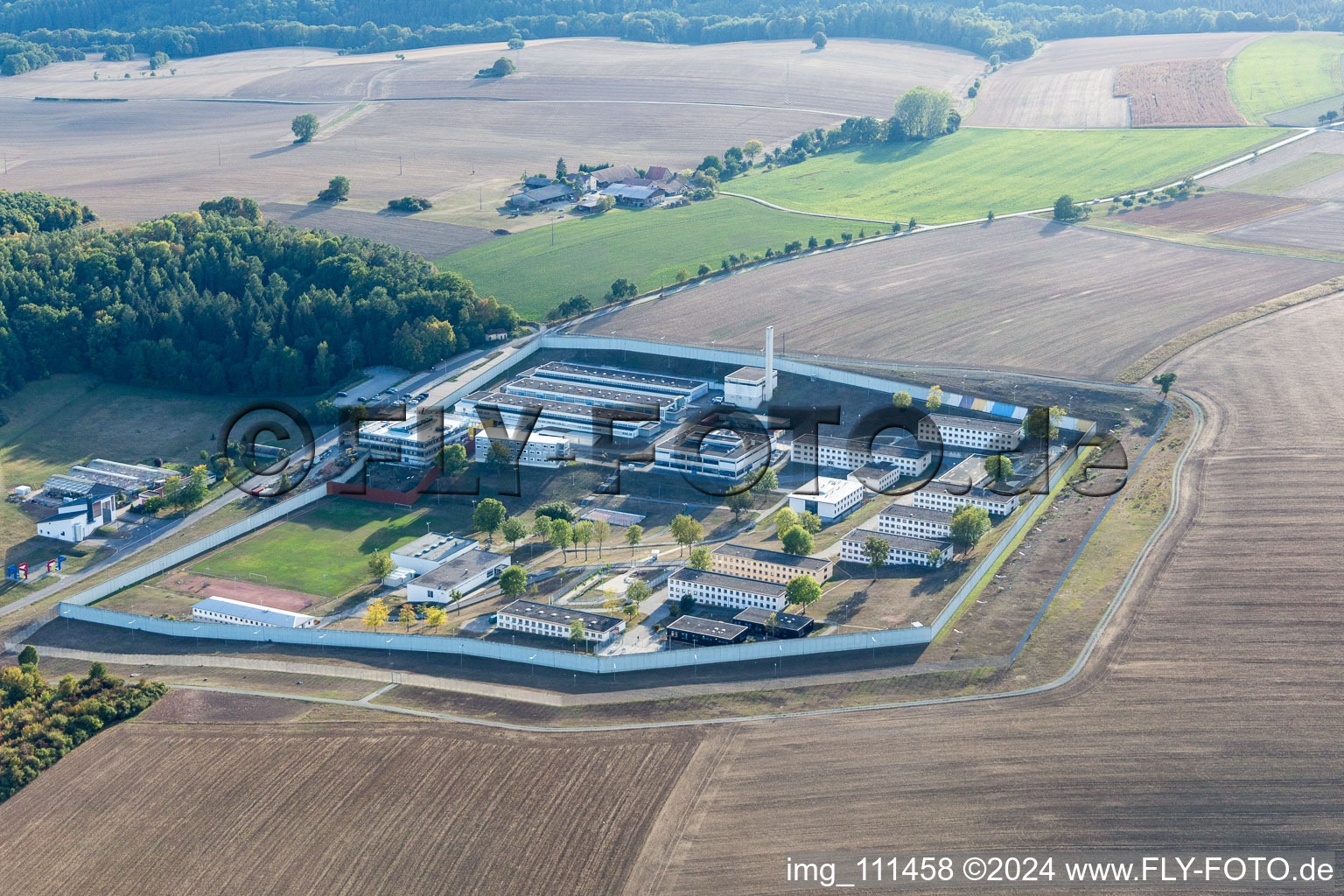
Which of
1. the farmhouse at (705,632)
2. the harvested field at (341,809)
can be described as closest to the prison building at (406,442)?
the farmhouse at (705,632)

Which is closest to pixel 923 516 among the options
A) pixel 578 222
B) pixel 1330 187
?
pixel 578 222

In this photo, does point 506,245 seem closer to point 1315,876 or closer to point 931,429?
point 931,429

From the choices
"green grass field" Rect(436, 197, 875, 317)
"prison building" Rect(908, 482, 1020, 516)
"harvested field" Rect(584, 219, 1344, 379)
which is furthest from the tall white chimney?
"green grass field" Rect(436, 197, 875, 317)

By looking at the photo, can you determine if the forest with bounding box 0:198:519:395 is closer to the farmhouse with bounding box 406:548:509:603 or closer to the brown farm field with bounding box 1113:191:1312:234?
the farmhouse with bounding box 406:548:509:603

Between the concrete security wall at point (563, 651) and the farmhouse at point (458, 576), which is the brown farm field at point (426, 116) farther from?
the concrete security wall at point (563, 651)

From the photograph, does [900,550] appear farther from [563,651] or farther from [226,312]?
[226,312]

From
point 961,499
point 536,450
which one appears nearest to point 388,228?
point 536,450
